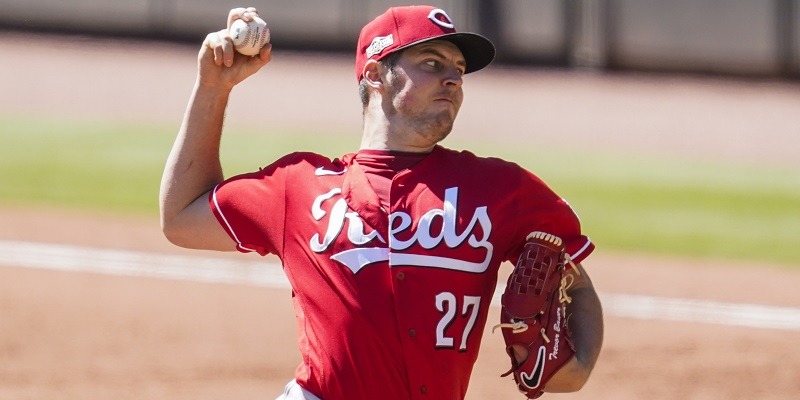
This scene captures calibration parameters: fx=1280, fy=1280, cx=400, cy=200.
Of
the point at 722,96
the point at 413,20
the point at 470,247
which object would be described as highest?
the point at 413,20

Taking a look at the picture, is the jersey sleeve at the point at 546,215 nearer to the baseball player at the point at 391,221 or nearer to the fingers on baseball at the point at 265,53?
the baseball player at the point at 391,221

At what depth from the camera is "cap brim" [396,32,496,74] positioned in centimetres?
321

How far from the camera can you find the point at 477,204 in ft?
10.3

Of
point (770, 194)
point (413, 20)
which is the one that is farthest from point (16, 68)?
point (413, 20)

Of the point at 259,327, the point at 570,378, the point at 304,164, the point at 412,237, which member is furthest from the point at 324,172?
the point at 259,327

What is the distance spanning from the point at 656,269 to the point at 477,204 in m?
6.23

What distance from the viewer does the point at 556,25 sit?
16984 mm

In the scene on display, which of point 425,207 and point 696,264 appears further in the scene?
point 696,264

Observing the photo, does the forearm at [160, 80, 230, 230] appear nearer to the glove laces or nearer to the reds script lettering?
the reds script lettering

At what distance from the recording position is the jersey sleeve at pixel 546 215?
10.4ft

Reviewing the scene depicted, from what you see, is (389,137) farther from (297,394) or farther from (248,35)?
(297,394)

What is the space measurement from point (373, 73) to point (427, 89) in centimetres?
20

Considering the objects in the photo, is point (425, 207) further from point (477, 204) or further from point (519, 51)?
point (519, 51)

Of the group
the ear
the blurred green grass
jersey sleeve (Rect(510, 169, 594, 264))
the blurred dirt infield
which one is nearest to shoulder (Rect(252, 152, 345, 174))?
the ear
